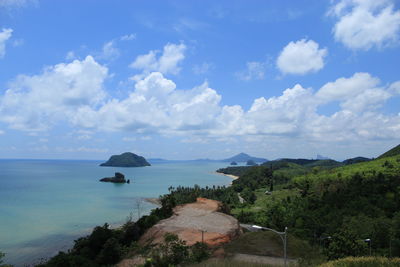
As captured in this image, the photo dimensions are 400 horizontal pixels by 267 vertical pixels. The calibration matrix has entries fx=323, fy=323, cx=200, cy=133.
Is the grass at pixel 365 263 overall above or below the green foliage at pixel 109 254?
→ above

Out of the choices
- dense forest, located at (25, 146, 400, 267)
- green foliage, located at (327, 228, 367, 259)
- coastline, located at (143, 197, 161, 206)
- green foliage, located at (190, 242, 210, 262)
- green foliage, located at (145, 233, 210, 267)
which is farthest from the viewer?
coastline, located at (143, 197, 161, 206)

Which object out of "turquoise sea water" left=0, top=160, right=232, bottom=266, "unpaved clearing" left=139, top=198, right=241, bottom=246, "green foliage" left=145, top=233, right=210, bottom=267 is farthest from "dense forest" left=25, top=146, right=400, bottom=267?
"turquoise sea water" left=0, top=160, right=232, bottom=266

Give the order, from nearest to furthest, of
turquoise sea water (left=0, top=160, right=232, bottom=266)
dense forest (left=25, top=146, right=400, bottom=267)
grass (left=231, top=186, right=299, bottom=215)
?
dense forest (left=25, top=146, right=400, bottom=267) → turquoise sea water (left=0, top=160, right=232, bottom=266) → grass (left=231, top=186, right=299, bottom=215)

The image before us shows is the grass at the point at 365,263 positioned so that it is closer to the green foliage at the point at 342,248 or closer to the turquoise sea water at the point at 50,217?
the green foliage at the point at 342,248

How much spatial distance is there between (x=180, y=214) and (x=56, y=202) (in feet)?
228

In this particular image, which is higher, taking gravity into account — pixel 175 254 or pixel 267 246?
pixel 175 254

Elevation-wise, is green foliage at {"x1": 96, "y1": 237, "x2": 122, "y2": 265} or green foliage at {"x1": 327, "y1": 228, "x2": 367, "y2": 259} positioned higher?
green foliage at {"x1": 327, "y1": 228, "x2": 367, "y2": 259}

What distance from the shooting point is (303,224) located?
76500 millimetres

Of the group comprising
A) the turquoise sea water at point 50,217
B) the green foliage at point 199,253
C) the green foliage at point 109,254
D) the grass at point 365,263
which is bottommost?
the turquoise sea water at point 50,217

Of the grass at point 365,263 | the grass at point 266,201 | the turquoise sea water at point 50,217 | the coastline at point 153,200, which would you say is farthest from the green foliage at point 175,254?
the coastline at point 153,200

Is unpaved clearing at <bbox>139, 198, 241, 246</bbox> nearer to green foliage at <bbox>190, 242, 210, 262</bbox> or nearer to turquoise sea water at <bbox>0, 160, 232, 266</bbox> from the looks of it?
green foliage at <bbox>190, 242, 210, 262</bbox>

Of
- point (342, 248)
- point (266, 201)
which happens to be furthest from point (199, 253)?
point (266, 201)

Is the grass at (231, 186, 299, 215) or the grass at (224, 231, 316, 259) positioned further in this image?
the grass at (231, 186, 299, 215)

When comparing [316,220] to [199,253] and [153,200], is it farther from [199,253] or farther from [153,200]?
[153,200]
